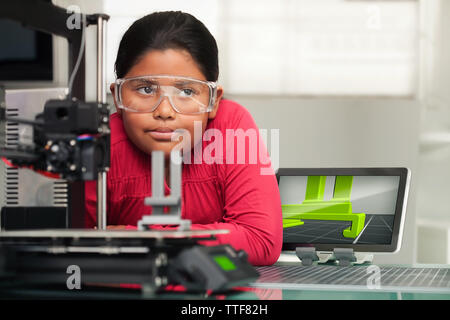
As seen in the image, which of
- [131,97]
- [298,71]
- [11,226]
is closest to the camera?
[11,226]

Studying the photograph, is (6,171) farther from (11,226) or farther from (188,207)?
(188,207)

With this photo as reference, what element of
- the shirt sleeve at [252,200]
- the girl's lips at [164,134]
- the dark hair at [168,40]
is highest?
the dark hair at [168,40]

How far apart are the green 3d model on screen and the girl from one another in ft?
1.27

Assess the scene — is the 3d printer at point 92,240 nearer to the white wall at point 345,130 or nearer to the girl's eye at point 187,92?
the girl's eye at point 187,92

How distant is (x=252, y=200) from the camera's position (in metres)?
1.34

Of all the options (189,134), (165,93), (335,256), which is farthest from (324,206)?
(165,93)

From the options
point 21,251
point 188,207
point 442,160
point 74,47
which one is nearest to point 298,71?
point 442,160

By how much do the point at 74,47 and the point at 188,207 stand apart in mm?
446

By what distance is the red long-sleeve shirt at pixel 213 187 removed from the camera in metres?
1.34

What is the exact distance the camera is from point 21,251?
0.89m

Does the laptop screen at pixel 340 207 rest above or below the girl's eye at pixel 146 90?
below

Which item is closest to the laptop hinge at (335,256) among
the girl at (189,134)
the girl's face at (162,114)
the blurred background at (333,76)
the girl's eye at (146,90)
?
the girl at (189,134)

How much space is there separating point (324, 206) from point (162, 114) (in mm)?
685

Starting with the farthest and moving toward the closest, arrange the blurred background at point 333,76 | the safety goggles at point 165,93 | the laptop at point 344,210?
the blurred background at point 333,76 → the laptop at point 344,210 → the safety goggles at point 165,93
